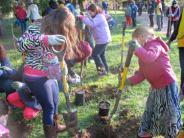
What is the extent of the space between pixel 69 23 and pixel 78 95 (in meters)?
2.23

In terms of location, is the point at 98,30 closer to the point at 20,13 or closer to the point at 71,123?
the point at 71,123

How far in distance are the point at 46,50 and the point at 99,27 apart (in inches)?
148

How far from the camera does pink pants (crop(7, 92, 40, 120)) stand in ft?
18.1

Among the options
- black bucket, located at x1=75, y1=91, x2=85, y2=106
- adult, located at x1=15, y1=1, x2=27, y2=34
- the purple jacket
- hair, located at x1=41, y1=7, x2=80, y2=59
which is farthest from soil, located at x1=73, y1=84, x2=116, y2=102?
adult, located at x1=15, y1=1, x2=27, y2=34

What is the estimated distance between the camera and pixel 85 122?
5910mm

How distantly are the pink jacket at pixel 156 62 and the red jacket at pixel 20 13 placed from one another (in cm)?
1304

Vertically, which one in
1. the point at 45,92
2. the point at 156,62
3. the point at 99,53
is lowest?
the point at 99,53

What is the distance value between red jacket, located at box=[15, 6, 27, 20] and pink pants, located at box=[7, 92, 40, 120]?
11558mm

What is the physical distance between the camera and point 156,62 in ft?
14.6

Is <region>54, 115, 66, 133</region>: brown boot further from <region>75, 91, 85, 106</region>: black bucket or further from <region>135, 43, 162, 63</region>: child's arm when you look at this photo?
<region>135, 43, 162, 63</region>: child's arm

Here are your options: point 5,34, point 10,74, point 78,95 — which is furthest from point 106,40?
point 5,34

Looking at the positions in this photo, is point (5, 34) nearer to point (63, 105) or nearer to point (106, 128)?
point (63, 105)

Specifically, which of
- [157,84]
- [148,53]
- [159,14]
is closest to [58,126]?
[157,84]

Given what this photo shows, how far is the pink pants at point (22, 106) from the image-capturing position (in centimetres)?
553
